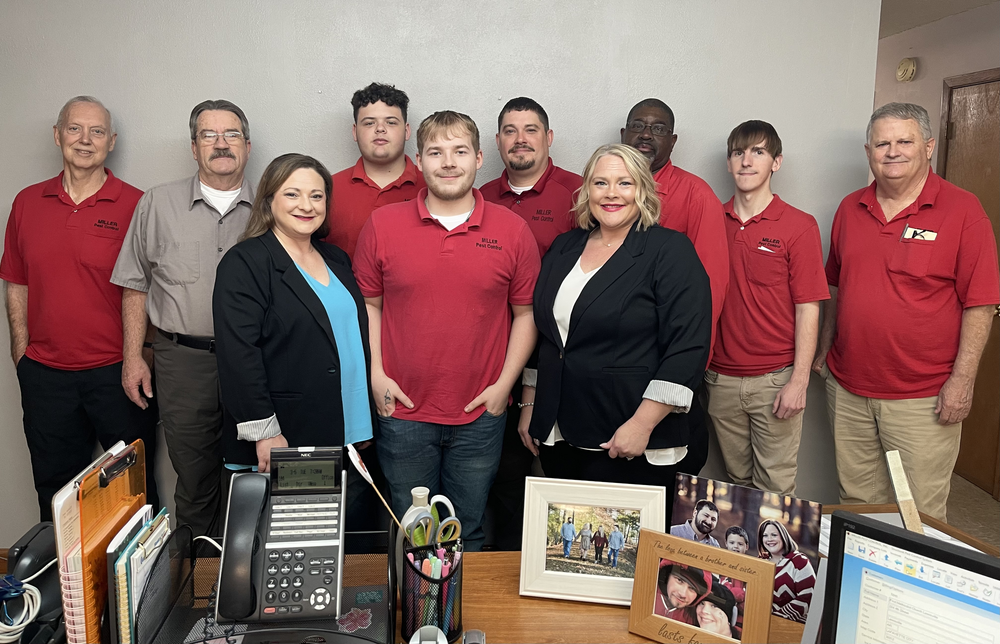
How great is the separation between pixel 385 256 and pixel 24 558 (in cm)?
123

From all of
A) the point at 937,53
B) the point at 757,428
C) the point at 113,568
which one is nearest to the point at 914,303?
the point at 757,428

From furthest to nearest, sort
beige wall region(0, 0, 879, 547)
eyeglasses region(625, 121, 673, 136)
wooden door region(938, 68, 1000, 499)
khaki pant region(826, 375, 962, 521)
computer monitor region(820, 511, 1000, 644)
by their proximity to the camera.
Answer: wooden door region(938, 68, 1000, 499) < beige wall region(0, 0, 879, 547) < eyeglasses region(625, 121, 673, 136) < khaki pant region(826, 375, 962, 521) < computer monitor region(820, 511, 1000, 644)

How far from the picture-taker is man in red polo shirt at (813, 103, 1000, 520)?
2.47 meters

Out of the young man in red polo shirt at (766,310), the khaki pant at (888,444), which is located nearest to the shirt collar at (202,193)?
the young man in red polo shirt at (766,310)

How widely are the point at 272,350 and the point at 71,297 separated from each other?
1192mm

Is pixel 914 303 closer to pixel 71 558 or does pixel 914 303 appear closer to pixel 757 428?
pixel 757 428

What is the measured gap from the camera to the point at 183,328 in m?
2.46

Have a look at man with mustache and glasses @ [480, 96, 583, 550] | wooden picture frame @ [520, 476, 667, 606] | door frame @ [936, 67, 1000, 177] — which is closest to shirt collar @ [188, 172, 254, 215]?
man with mustache and glasses @ [480, 96, 583, 550]

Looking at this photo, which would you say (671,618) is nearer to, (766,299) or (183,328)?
(766,299)

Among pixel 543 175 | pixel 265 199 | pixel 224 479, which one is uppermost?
Answer: pixel 543 175

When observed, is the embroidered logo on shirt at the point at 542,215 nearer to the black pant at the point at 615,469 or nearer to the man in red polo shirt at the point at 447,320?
the man in red polo shirt at the point at 447,320

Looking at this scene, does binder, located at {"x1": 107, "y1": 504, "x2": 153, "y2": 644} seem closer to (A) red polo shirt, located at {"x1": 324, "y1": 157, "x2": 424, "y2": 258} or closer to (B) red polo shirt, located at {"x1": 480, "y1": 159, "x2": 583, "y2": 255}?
(A) red polo shirt, located at {"x1": 324, "y1": 157, "x2": 424, "y2": 258}

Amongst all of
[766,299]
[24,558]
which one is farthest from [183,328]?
[766,299]

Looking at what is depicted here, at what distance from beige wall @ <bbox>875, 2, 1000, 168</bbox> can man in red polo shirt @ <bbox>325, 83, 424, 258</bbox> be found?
135 inches
